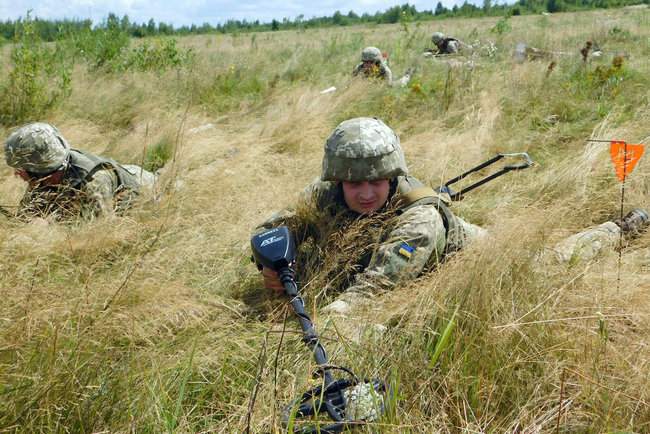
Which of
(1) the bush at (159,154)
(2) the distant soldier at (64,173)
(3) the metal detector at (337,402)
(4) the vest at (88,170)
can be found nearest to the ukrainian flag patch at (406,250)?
(3) the metal detector at (337,402)

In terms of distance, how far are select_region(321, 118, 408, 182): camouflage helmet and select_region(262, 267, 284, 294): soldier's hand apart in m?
0.59

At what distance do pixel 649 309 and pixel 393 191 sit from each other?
1.40 metres

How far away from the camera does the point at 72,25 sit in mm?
10539

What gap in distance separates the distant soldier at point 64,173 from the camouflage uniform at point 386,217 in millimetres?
1478

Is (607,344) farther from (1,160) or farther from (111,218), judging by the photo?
(1,160)

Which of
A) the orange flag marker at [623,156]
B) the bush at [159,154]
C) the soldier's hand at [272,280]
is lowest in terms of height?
the bush at [159,154]

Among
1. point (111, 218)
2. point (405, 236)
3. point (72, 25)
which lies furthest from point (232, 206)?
point (72, 25)

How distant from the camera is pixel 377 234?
8.98 ft

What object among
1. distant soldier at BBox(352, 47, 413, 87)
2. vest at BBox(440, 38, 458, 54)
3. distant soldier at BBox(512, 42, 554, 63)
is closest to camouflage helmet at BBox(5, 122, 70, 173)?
distant soldier at BBox(352, 47, 413, 87)

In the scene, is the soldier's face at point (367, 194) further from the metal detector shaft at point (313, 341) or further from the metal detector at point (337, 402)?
the metal detector at point (337, 402)

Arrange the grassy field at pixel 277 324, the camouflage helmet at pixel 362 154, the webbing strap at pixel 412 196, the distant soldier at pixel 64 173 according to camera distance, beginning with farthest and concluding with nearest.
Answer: the distant soldier at pixel 64 173, the webbing strap at pixel 412 196, the camouflage helmet at pixel 362 154, the grassy field at pixel 277 324

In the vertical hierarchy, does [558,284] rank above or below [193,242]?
above

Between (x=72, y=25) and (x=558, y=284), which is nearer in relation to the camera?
(x=558, y=284)

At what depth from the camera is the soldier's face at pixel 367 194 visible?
116 inches
